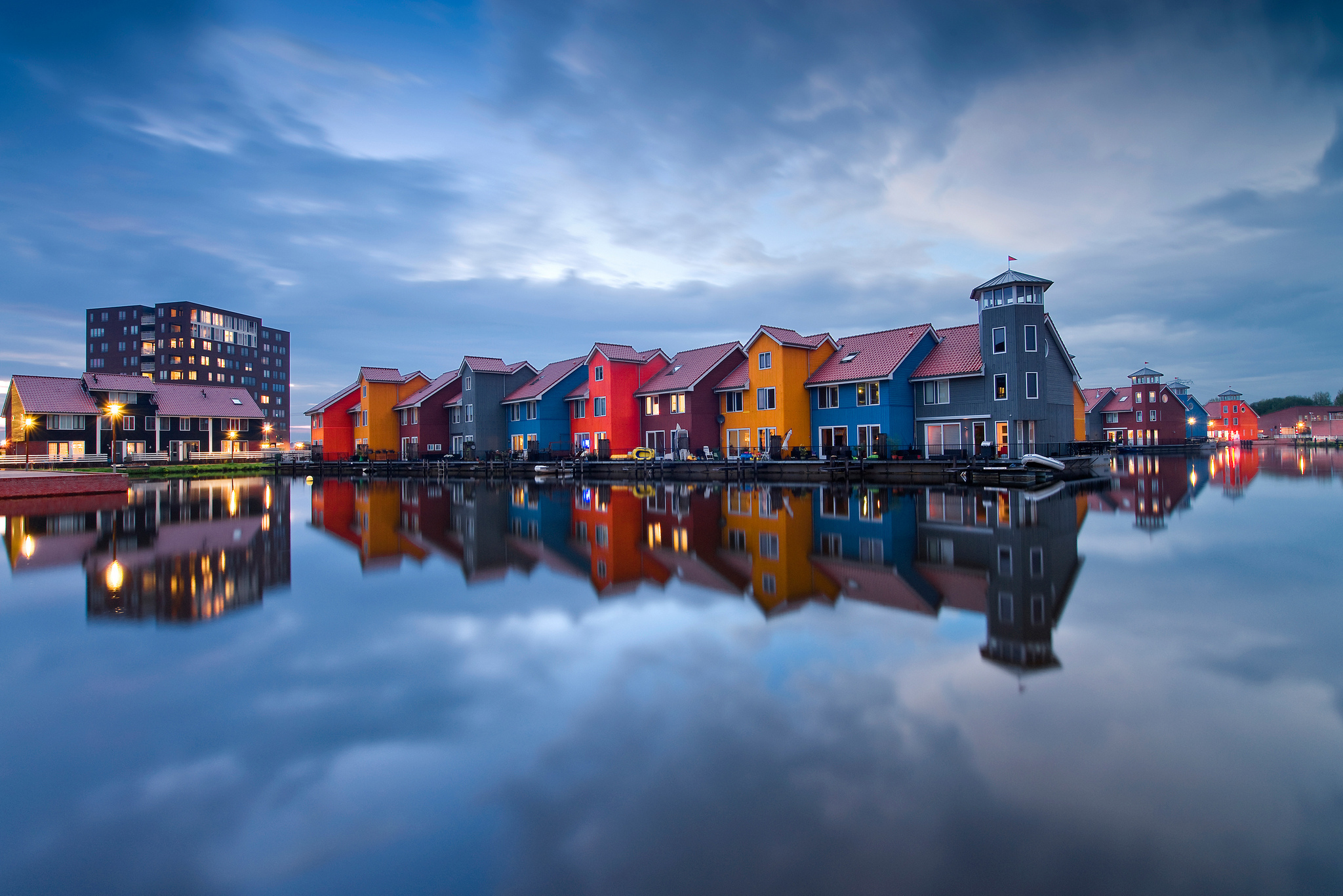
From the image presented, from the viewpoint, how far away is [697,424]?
4681cm

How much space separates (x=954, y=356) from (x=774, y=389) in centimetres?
1061

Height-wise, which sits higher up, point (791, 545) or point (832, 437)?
point (832, 437)

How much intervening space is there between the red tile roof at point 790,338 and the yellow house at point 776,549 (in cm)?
1795

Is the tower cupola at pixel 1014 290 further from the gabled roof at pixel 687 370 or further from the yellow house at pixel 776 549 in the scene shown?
the yellow house at pixel 776 549

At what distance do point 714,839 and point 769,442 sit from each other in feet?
130

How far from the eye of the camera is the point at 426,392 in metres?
62.3

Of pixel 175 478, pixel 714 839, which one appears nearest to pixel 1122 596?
pixel 714 839

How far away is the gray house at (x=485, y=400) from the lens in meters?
58.6

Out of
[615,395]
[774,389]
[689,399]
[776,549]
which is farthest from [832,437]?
[776,549]

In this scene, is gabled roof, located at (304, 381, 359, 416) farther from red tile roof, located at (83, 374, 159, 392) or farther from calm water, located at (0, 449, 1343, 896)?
calm water, located at (0, 449, 1343, 896)

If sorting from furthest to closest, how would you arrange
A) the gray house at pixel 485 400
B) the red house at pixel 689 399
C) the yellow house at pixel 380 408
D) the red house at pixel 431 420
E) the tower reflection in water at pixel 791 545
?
the yellow house at pixel 380 408 → the red house at pixel 431 420 → the gray house at pixel 485 400 → the red house at pixel 689 399 → the tower reflection in water at pixel 791 545

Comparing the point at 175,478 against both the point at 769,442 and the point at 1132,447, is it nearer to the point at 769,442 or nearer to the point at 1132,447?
the point at 769,442

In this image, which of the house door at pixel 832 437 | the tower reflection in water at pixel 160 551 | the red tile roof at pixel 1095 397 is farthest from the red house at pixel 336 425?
the red tile roof at pixel 1095 397

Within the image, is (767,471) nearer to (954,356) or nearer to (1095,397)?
(954,356)
